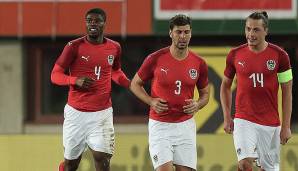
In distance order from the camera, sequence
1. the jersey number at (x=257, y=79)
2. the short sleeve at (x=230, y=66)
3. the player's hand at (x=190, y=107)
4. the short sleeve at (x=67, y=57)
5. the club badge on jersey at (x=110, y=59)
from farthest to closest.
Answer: the club badge on jersey at (x=110, y=59), the short sleeve at (x=67, y=57), the short sleeve at (x=230, y=66), the jersey number at (x=257, y=79), the player's hand at (x=190, y=107)

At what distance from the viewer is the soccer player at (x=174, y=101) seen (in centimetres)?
900

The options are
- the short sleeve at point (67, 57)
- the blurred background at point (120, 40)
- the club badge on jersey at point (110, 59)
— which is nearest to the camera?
the short sleeve at point (67, 57)

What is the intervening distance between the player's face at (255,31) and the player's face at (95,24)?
1.63 metres

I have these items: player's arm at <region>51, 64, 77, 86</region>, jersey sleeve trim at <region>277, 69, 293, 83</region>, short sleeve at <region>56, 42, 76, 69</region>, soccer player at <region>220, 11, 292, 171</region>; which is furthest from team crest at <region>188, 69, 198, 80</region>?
short sleeve at <region>56, 42, 76, 69</region>

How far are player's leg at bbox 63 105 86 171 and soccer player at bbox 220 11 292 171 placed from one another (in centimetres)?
181

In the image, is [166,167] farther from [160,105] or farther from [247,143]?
[247,143]

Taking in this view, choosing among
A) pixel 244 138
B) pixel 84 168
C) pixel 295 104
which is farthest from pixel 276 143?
pixel 295 104

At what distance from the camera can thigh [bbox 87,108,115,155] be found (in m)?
Answer: 10.0

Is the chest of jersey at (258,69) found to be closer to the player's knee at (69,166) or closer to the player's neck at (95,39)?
the player's neck at (95,39)

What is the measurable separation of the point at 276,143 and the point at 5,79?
27.2 ft

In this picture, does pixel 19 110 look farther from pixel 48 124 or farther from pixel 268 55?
pixel 268 55

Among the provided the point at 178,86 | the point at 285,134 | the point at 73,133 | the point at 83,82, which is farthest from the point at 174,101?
the point at 73,133

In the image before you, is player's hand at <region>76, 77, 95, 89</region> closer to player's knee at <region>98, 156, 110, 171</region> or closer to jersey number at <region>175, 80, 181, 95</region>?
player's knee at <region>98, 156, 110, 171</region>

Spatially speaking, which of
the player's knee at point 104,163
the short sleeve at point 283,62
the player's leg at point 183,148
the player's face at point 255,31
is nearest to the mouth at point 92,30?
the player's knee at point 104,163
